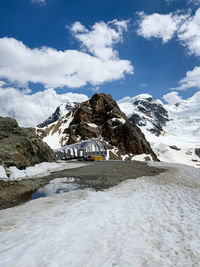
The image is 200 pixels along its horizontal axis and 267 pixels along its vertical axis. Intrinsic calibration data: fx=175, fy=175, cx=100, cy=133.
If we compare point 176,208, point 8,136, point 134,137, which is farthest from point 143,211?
point 134,137

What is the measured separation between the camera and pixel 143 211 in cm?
734

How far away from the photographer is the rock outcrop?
311 ft

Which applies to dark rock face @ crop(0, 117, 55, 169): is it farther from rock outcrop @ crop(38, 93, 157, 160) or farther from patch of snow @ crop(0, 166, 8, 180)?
rock outcrop @ crop(38, 93, 157, 160)

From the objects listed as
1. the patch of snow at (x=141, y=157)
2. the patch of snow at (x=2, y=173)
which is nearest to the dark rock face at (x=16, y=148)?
the patch of snow at (x=2, y=173)

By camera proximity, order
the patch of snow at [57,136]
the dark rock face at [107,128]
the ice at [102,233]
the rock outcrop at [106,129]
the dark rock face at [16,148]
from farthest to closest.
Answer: the patch of snow at [57,136] < the dark rock face at [107,128] < the rock outcrop at [106,129] < the dark rock face at [16,148] < the ice at [102,233]

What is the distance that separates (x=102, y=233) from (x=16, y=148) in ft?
56.5

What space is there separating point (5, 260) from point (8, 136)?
20.2 meters

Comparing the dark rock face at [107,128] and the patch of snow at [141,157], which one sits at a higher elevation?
the dark rock face at [107,128]

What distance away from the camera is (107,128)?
105000 millimetres

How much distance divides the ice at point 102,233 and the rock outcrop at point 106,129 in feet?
275

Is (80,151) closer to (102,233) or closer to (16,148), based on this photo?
(16,148)

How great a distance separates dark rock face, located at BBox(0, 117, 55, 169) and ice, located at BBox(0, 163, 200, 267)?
412 inches

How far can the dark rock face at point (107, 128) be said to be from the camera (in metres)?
95.0

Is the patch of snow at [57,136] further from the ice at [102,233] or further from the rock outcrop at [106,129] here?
the ice at [102,233]
